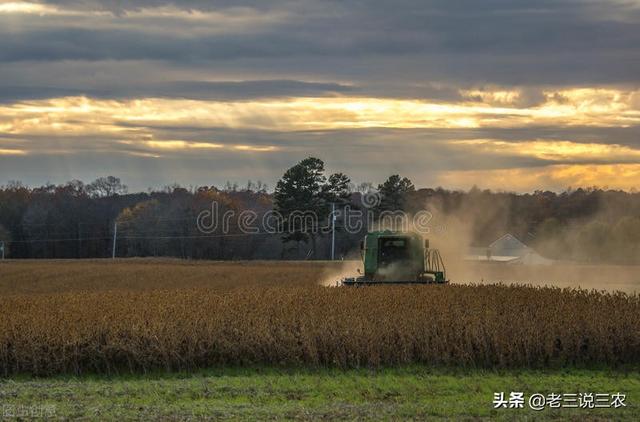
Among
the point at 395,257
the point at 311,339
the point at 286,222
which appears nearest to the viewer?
the point at 311,339

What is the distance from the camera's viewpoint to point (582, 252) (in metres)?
90.6

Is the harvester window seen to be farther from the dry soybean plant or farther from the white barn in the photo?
the white barn

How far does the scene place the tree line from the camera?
314 feet

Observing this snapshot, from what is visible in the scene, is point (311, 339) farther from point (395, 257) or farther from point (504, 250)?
point (504, 250)

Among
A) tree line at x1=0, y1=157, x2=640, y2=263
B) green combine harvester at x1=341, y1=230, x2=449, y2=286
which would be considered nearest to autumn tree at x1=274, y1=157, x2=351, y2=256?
tree line at x1=0, y1=157, x2=640, y2=263

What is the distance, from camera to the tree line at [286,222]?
95750 millimetres

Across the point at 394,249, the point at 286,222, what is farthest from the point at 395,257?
the point at 286,222

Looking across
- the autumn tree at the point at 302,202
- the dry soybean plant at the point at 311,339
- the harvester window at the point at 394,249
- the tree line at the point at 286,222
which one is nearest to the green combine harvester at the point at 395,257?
the harvester window at the point at 394,249

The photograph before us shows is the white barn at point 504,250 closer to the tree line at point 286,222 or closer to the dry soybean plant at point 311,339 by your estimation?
the tree line at point 286,222

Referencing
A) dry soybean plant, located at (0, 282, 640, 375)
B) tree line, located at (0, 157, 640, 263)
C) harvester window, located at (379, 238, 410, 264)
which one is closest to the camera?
dry soybean plant, located at (0, 282, 640, 375)

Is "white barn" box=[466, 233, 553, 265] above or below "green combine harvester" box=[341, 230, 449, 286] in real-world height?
below

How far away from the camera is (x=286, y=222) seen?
113 m

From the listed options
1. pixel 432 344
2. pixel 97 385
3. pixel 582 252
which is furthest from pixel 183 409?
pixel 582 252

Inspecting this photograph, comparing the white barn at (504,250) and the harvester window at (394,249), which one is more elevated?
the harvester window at (394,249)
